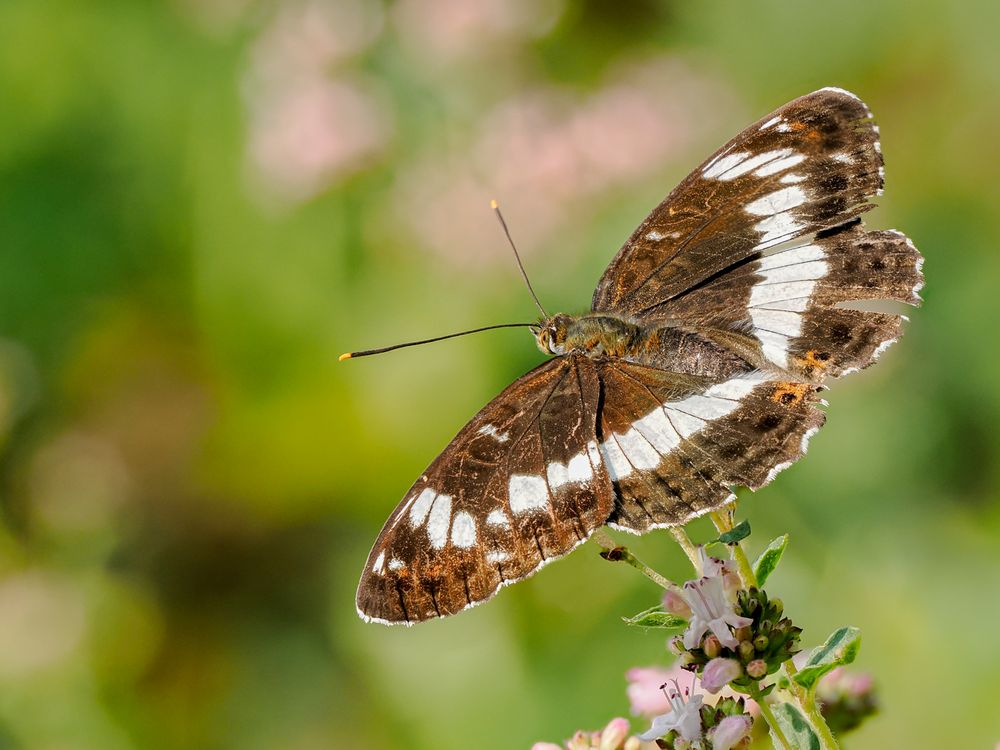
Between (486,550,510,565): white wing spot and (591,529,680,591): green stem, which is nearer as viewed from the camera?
(591,529,680,591): green stem

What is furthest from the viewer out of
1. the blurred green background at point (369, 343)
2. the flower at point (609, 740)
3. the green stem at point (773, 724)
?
the blurred green background at point (369, 343)

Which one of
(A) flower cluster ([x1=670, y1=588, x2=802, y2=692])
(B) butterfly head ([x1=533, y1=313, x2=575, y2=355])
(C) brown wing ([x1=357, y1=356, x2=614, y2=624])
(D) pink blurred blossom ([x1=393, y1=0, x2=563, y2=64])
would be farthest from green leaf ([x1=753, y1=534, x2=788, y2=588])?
(D) pink blurred blossom ([x1=393, y1=0, x2=563, y2=64])

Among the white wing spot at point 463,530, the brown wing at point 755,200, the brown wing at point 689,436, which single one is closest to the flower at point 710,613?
the brown wing at point 689,436

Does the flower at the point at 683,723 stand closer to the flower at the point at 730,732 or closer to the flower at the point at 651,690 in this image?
the flower at the point at 730,732

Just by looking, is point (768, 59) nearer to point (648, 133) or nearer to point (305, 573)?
point (648, 133)

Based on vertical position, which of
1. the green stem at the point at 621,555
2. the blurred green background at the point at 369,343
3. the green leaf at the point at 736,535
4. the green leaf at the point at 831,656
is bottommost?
the green leaf at the point at 831,656

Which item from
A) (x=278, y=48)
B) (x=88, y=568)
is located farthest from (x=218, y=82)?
(x=88, y=568)

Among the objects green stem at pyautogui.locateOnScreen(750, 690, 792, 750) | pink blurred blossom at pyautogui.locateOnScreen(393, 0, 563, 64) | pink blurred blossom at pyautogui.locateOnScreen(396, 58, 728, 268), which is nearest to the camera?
green stem at pyautogui.locateOnScreen(750, 690, 792, 750)

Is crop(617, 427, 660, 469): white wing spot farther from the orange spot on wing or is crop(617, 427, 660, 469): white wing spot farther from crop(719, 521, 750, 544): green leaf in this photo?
crop(719, 521, 750, 544): green leaf

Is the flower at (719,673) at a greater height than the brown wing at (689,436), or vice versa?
the brown wing at (689,436)
